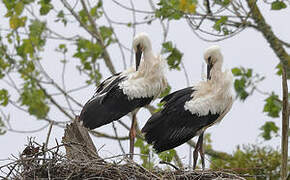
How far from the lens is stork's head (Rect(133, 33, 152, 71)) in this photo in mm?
9922

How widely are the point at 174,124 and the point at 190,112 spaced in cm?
24

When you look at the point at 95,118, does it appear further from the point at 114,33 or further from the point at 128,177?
the point at 114,33

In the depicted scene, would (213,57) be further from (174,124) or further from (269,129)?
(269,129)

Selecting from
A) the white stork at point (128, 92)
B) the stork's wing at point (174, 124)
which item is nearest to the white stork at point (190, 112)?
the stork's wing at point (174, 124)

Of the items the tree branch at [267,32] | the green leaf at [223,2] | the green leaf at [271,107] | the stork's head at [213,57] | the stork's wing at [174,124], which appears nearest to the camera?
the stork's wing at [174,124]

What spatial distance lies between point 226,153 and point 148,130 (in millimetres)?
4189

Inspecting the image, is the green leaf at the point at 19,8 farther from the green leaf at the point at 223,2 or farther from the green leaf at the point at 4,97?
the green leaf at the point at 223,2

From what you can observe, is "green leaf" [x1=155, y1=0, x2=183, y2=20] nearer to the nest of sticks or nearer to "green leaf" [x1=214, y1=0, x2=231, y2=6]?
"green leaf" [x1=214, y1=0, x2=231, y2=6]

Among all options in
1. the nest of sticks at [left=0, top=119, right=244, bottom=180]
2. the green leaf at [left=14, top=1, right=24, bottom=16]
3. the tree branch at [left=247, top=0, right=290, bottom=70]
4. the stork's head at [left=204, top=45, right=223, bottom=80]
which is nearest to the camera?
the nest of sticks at [left=0, top=119, right=244, bottom=180]

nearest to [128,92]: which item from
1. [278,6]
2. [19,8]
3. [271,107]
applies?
[278,6]

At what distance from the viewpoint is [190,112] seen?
9.27 m

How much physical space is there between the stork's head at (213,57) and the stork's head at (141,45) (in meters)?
0.79

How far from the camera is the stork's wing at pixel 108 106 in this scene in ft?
31.3

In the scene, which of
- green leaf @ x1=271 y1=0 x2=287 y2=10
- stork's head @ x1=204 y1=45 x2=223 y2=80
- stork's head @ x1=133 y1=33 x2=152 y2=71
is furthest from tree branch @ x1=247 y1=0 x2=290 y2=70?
stork's head @ x1=133 y1=33 x2=152 y2=71
